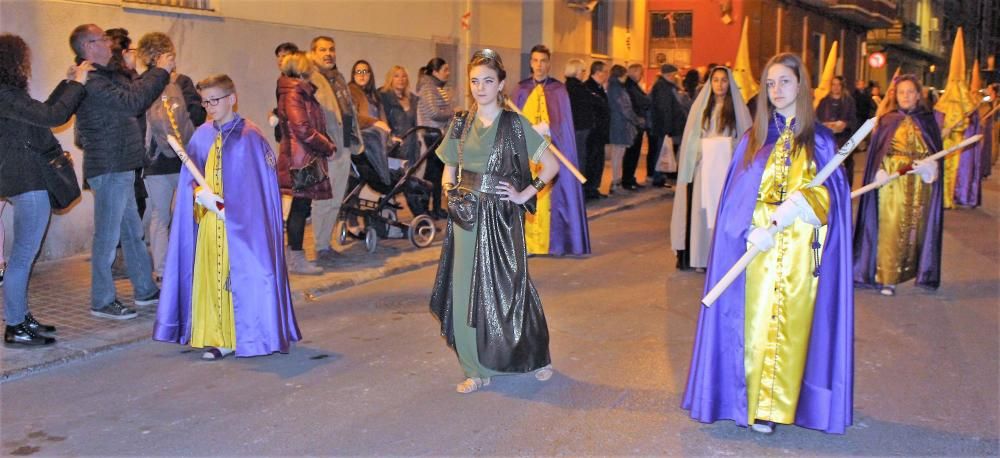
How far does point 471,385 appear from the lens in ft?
19.9

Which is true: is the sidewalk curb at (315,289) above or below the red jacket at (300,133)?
below

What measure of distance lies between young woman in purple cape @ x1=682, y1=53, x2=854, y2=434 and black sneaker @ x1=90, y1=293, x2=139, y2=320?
Answer: 4426 millimetres

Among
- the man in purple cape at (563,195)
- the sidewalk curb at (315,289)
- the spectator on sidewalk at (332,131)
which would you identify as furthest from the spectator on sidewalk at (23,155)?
the man in purple cape at (563,195)

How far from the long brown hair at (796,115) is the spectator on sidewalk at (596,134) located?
9.75 meters

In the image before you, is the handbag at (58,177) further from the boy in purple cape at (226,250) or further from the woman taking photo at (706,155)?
the woman taking photo at (706,155)

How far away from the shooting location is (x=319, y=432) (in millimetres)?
5355

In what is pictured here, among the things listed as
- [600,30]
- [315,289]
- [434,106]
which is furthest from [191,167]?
[600,30]

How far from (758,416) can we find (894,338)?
277cm

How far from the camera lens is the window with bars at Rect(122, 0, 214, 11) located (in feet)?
35.6

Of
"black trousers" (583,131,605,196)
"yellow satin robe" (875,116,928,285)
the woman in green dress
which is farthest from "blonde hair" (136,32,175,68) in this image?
"black trousers" (583,131,605,196)

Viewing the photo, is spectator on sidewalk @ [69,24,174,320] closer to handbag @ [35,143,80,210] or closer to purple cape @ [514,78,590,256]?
handbag @ [35,143,80,210]

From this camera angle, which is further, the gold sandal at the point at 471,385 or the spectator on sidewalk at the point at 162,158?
the spectator on sidewalk at the point at 162,158

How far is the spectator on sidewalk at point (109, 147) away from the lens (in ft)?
24.2

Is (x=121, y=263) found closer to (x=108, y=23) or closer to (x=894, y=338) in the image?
(x=108, y=23)
